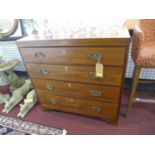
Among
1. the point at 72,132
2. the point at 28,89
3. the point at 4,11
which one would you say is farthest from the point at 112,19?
the point at 28,89

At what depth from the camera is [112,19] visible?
1293 mm

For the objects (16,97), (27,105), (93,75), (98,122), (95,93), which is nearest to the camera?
(93,75)

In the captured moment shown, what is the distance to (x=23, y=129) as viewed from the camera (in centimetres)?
144

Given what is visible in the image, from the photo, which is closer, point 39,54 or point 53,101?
point 39,54

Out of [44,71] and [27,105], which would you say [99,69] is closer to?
[44,71]

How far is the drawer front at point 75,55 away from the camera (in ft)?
3.03

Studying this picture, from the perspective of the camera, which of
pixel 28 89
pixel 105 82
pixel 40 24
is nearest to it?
pixel 105 82

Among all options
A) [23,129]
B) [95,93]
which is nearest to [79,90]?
[95,93]

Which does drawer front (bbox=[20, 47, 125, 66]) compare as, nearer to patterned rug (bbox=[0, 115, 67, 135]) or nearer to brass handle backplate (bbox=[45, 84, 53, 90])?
brass handle backplate (bbox=[45, 84, 53, 90])

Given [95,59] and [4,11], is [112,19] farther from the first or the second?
[4,11]

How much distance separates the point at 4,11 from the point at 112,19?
0.98 m

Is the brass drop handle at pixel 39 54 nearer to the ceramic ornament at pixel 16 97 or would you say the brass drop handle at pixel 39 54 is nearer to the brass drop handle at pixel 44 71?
the brass drop handle at pixel 44 71

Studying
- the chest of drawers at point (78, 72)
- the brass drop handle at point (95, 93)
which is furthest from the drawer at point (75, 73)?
the brass drop handle at point (95, 93)

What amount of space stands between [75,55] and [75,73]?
17 centimetres
